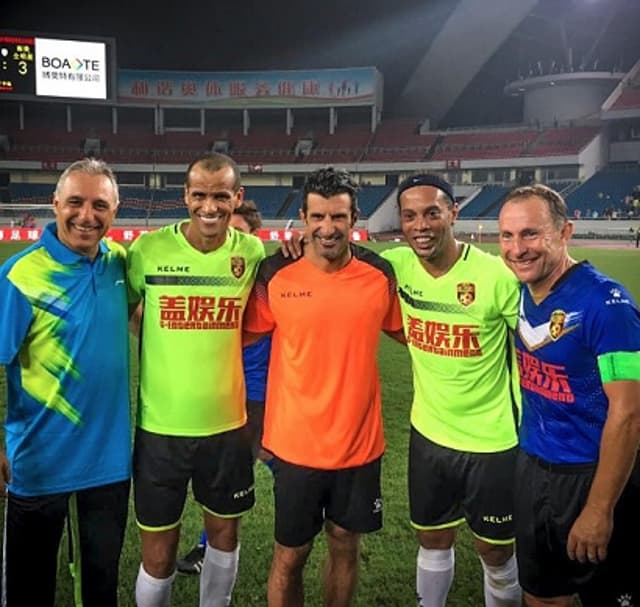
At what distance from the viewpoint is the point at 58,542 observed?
289 cm

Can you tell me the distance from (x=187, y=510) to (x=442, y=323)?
107 inches

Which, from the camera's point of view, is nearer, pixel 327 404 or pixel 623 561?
pixel 623 561

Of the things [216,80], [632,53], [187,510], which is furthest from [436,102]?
[187,510]

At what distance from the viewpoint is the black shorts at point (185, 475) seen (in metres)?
3.08

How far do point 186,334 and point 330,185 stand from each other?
1006mm

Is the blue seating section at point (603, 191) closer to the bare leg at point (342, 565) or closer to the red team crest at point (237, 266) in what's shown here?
the red team crest at point (237, 266)

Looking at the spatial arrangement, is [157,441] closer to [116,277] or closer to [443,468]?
[116,277]

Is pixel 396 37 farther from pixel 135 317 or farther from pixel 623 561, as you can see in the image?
pixel 623 561

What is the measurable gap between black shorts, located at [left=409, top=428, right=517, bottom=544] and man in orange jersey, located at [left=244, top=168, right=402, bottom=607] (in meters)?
0.24

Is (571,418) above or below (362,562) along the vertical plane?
above

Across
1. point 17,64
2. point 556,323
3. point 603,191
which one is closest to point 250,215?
point 556,323

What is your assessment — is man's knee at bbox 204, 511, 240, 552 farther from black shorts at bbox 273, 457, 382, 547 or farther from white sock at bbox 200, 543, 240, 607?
black shorts at bbox 273, 457, 382, 547

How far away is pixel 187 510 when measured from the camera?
15.6ft

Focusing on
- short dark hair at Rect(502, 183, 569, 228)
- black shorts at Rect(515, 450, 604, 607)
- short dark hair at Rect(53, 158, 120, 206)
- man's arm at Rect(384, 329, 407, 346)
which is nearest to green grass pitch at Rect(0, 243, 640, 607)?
black shorts at Rect(515, 450, 604, 607)
